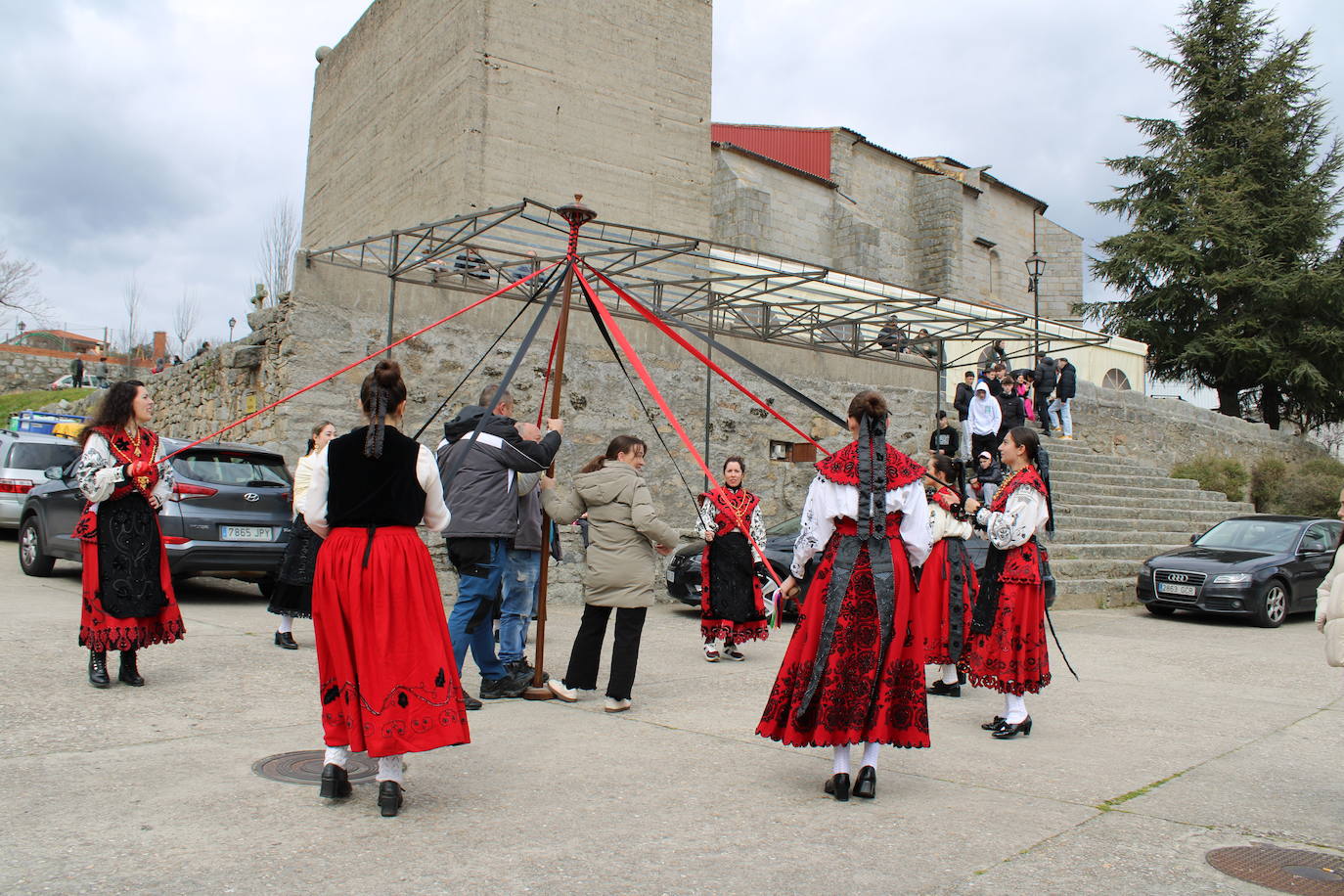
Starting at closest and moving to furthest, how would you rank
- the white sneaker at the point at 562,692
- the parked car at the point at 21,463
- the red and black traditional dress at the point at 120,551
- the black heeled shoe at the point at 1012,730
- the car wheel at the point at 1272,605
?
the black heeled shoe at the point at 1012,730 < the red and black traditional dress at the point at 120,551 < the white sneaker at the point at 562,692 < the car wheel at the point at 1272,605 < the parked car at the point at 21,463

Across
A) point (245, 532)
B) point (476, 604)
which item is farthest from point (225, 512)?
point (476, 604)

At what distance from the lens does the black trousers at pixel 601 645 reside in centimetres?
569

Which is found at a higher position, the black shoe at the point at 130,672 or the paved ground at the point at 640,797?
the black shoe at the point at 130,672

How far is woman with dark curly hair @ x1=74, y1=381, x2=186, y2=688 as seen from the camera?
18.4ft

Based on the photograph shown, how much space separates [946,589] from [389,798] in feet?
Result: 13.8

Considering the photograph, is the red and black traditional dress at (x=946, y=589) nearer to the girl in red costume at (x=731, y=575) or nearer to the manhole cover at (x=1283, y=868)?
the girl in red costume at (x=731, y=575)

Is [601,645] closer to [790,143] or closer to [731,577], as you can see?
[731,577]

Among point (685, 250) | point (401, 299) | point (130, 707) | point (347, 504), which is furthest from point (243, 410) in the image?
point (347, 504)

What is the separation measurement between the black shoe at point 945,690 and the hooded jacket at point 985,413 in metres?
8.23

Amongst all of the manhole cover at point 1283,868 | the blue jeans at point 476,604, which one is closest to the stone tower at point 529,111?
the blue jeans at point 476,604

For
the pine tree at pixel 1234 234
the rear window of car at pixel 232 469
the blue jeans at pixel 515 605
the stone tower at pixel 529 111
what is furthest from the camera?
the pine tree at pixel 1234 234

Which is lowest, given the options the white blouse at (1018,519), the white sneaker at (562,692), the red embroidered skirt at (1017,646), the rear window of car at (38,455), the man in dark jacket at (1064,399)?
the white sneaker at (562,692)

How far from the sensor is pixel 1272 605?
11.6 m

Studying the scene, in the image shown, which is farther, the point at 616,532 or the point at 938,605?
the point at 938,605
